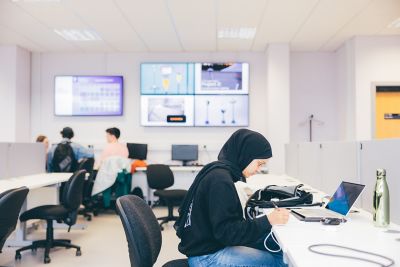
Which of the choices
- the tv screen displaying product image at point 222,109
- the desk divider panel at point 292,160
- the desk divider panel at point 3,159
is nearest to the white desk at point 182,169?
the tv screen displaying product image at point 222,109

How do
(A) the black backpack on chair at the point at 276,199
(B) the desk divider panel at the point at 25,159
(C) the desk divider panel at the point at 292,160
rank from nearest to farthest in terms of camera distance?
1. (A) the black backpack on chair at the point at 276,199
2. (B) the desk divider panel at the point at 25,159
3. (C) the desk divider panel at the point at 292,160

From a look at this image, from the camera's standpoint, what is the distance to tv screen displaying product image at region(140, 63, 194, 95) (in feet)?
21.9

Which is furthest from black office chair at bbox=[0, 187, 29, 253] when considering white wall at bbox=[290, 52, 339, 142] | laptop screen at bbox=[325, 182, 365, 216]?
white wall at bbox=[290, 52, 339, 142]

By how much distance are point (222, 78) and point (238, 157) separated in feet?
16.3

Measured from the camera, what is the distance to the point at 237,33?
581 centimetres

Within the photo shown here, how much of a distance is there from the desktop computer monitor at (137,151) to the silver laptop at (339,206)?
14.8 feet

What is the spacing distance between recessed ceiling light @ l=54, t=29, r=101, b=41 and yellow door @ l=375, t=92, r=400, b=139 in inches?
176

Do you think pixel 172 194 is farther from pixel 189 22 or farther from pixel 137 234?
pixel 137 234

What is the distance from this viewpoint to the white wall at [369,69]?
5926mm

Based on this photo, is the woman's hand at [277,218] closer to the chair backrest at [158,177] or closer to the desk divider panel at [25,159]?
the desk divider panel at [25,159]

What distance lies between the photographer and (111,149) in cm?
581

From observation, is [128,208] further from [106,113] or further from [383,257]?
[106,113]

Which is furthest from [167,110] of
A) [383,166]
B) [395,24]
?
[383,166]

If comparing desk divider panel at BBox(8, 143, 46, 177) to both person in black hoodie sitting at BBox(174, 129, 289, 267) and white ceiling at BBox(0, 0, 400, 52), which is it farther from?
person in black hoodie sitting at BBox(174, 129, 289, 267)
